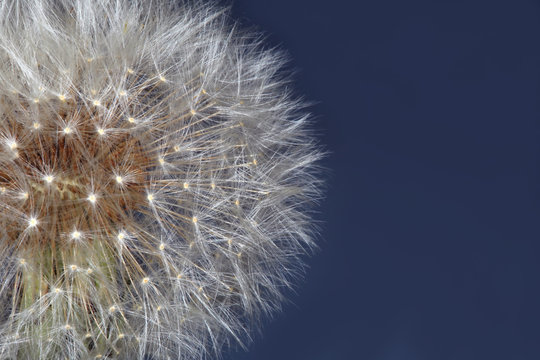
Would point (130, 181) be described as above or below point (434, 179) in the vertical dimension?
below

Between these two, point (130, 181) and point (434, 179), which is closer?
point (130, 181)

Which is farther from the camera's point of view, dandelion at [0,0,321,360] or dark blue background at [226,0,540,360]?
dark blue background at [226,0,540,360]

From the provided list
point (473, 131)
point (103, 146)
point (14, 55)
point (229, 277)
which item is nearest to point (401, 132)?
point (473, 131)

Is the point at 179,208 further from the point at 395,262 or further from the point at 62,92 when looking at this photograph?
the point at 395,262

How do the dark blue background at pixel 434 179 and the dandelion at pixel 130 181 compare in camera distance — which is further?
the dark blue background at pixel 434 179
